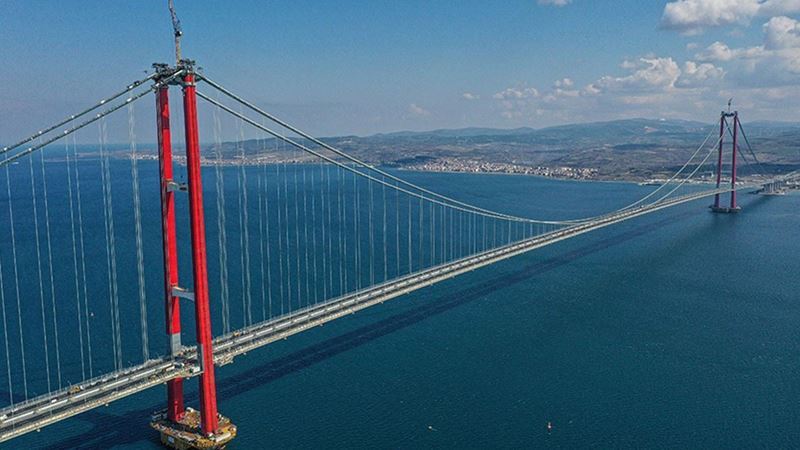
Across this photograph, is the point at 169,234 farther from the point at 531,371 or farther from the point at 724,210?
the point at 724,210

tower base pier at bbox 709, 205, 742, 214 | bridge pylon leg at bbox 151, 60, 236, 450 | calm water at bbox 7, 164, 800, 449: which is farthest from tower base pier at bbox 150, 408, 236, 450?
tower base pier at bbox 709, 205, 742, 214

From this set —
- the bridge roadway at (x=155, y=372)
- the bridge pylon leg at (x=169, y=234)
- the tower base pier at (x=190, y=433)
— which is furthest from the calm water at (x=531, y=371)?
the bridge roadway at (x=155, y=372)

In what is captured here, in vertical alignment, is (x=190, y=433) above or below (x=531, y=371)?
above

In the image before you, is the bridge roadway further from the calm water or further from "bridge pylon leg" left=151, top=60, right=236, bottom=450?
the calm water

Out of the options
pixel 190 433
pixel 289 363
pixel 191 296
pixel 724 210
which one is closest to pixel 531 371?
pixel 289 363

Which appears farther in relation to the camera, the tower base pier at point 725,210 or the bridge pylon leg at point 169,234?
the tower base pier at point 725,210

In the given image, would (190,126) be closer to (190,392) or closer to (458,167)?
(190,392)

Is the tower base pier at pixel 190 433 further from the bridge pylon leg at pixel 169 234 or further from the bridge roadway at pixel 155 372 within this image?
the bridge roadway at pixel 155 372
